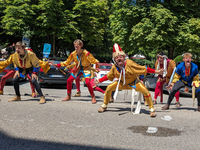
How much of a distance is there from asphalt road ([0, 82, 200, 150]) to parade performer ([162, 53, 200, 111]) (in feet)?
2.22

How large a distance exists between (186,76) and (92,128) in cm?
326

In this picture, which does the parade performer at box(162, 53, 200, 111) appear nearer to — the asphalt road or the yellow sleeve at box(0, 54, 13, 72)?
the asphalt road

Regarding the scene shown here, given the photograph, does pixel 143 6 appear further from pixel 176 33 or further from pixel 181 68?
pixel 181 68

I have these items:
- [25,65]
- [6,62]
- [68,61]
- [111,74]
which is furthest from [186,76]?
[6,62]

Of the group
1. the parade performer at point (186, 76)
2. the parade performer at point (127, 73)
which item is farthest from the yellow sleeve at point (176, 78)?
the parade performer at point (127, 73)

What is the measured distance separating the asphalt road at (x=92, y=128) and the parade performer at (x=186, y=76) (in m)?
0.68

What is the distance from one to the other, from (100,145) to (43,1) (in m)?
19.3

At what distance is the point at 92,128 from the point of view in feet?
15.8

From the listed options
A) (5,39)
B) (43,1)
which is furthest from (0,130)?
(5,39)

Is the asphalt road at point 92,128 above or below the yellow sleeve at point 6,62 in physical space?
below

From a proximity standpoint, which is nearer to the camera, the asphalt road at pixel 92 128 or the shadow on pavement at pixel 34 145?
the shadow on pavement at pixel 34 145

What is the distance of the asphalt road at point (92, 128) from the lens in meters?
3.91

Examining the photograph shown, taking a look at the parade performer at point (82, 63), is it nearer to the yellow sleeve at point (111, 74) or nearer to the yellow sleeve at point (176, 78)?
the yellow sleeve at point (111, 74)

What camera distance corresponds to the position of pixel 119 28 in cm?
2422
